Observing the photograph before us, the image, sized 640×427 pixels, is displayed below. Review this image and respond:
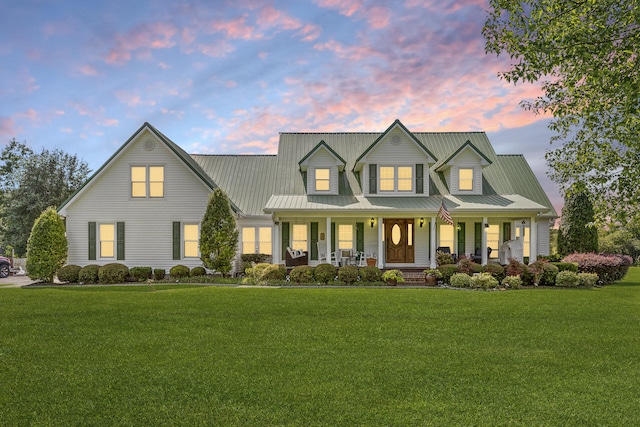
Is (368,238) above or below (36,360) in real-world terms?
above

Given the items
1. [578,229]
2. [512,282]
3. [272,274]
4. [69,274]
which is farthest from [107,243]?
[578,229]

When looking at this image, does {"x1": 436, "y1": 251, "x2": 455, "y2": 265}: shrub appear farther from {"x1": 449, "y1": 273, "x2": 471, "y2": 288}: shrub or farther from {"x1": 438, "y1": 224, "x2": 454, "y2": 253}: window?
{"x1": 438, "y1": 224, "x2": 454, "y2": 253}: window

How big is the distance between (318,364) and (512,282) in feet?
39.6

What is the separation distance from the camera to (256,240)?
2188 centimetres

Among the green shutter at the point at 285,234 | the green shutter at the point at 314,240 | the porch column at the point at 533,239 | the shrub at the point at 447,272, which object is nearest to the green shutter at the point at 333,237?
the green shutter at the point at 314,240

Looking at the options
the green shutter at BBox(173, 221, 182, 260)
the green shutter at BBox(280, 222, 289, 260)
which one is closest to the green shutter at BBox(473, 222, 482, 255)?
the green shutter at BBox(280, 222, 289, 260)

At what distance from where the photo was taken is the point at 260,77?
18.2 metres

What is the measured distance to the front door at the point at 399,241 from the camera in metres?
21.2

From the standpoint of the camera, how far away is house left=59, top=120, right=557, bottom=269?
1961 centimetres

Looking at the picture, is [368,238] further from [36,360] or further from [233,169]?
[36,360]

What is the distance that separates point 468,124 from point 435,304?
19.0 m

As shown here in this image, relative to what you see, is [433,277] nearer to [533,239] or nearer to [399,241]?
[399,241]

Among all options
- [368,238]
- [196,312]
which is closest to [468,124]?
[368,238]

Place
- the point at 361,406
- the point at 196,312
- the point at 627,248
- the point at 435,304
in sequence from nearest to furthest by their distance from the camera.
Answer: the point at 361,406 → the point at 196,312 → the point at 435,304 → the point at 627,248
